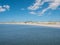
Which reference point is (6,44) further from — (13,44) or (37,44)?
(37,44)

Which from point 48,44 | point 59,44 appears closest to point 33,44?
point 48,44

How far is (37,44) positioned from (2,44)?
2425 millimetres

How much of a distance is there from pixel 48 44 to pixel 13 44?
96.3 inches

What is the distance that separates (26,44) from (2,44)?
1650 mm

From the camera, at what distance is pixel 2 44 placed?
8.09 m

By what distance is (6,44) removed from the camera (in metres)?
8.17

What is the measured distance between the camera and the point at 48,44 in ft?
27.0

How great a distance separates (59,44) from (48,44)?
751mm

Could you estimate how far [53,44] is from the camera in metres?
8.37

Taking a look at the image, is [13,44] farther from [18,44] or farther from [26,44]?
[26,44]

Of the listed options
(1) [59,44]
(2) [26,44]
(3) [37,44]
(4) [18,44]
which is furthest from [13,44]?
(1) [59,44]

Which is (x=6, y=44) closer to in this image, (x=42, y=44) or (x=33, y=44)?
(x=33, y=44)

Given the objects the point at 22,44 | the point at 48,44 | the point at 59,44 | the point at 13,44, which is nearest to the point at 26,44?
the point at 22,44

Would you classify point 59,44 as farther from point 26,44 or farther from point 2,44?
point 2,44
